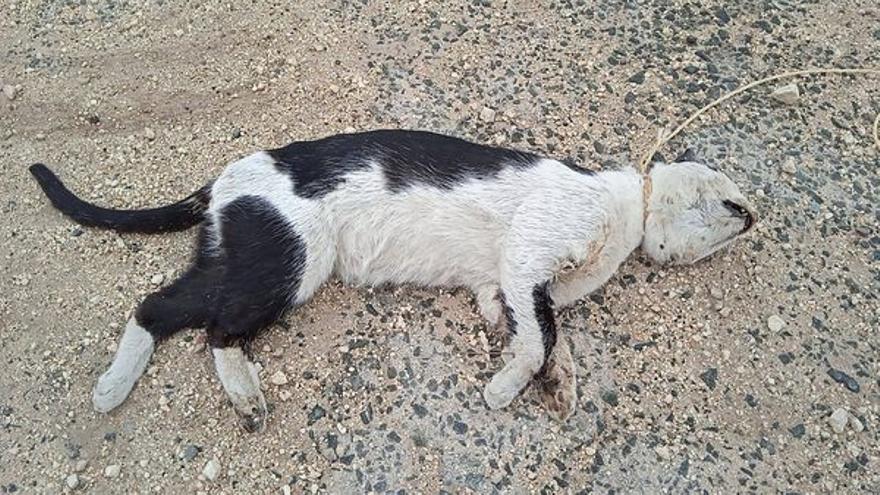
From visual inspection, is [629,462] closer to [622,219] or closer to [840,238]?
[622,219]

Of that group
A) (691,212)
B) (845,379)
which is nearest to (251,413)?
(691,212)

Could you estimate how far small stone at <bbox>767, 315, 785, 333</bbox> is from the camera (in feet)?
10.7

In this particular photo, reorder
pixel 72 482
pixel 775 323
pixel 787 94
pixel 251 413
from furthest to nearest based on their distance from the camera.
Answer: pixel 787 94, pixel 775 323, pixel 251 413, pixel 72 482

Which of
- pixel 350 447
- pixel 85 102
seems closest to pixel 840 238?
pixel 350 447

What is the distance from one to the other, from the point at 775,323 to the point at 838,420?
44 cm

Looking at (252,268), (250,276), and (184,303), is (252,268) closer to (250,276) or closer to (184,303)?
(250,276)

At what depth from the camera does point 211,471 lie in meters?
2.84

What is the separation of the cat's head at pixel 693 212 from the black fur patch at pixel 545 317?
54cm

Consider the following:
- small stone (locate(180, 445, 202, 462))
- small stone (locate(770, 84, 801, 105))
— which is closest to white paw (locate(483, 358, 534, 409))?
small stone (locate(180, 445, 202, 462))

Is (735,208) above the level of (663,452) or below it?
above

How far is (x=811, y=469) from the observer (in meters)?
2.95

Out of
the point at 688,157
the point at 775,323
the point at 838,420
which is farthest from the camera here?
the point at 688,157

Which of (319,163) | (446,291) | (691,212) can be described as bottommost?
(446,291)

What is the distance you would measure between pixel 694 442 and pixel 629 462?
0.26m
